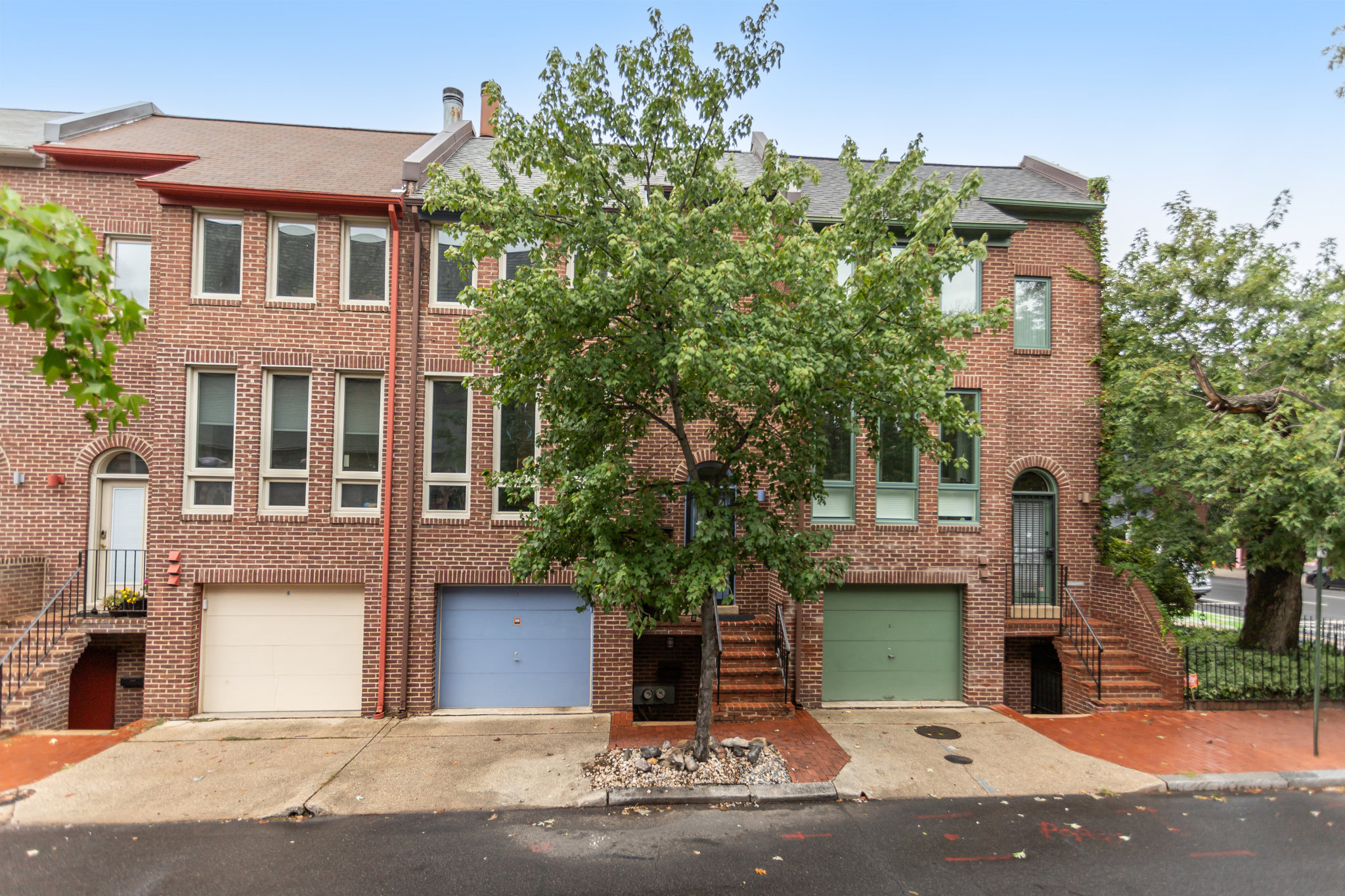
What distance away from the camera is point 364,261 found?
1036 centimetres

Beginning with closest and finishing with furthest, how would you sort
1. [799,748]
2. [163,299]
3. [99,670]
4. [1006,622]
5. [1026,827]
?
1. [1026,827]
2. [799,748]
3. [163,299]
4. [99,670]
5. [1006,622]

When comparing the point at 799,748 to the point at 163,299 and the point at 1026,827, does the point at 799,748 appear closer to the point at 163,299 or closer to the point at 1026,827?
the point at 1026,827

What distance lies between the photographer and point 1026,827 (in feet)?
21.7

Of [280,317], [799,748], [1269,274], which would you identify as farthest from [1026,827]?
[280,317]

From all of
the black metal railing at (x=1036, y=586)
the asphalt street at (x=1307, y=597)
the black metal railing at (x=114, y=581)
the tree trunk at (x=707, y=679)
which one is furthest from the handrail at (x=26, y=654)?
the asphalt street at (x=1307, y=597)

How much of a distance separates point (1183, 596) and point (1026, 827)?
299 inches

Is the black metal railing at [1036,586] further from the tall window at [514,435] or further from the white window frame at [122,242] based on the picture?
the white window frame at [122,242]

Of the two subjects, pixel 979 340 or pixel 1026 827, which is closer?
pixel 1026 827

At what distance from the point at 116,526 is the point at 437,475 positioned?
18.0 feet

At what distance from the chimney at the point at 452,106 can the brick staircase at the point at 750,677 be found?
11.4 m

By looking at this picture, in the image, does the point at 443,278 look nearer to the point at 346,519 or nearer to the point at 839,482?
the point at 346,519

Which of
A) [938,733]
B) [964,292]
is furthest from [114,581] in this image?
[964,292]

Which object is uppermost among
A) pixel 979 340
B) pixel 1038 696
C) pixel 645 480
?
pixel 979 340

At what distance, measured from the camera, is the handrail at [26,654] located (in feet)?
30.0
